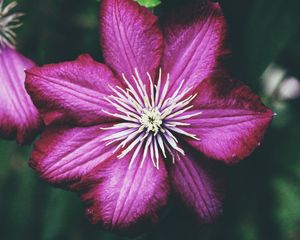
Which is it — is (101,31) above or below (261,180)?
above

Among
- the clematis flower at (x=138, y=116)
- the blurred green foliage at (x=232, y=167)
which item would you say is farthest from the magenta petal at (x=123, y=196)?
the blurred green foliage at (x=232, y=167)

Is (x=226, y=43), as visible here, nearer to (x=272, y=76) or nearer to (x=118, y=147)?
(x=118, y=147)

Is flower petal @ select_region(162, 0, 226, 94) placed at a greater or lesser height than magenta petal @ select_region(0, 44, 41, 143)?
greater

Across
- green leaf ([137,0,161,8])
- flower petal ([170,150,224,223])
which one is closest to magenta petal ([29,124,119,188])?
flower petal ([170,150,224,223])

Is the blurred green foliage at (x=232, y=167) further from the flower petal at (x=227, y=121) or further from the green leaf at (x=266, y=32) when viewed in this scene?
the flower petal at (x=227, y=121)

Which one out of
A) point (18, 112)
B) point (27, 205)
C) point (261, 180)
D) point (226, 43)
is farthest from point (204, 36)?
point (27, 205)

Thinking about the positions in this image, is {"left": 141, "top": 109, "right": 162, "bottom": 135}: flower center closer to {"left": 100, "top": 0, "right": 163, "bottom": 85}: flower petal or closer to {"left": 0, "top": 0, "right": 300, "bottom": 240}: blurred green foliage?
{"left": 100, "top": 0, "right": 163, "bottom": 85}: flower petal

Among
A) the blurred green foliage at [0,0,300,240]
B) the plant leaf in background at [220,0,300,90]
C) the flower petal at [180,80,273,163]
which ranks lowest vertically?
the blurred green foliage at [0,0,300,240]
